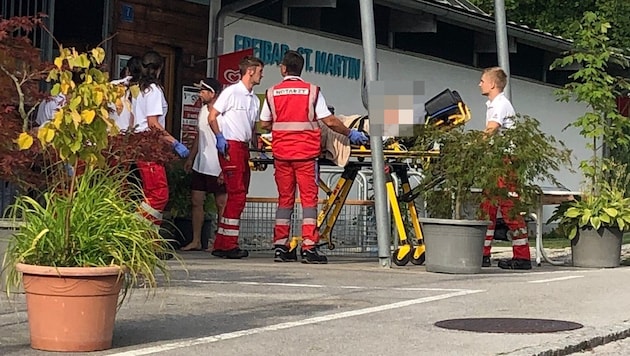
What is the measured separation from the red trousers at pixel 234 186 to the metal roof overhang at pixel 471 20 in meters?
5.88

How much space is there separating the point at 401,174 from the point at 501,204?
1266 mm

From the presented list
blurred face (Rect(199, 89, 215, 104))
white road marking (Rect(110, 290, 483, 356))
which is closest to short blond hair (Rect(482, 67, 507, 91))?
blurred face (Rect(199, 89, 215, 104))

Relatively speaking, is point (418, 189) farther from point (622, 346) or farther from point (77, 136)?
point (77, 136)

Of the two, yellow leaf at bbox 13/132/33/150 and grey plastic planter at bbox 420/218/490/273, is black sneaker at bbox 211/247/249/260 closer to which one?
grey plastic planter at bbox 420/218/490/273

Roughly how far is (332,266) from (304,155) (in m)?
1.14

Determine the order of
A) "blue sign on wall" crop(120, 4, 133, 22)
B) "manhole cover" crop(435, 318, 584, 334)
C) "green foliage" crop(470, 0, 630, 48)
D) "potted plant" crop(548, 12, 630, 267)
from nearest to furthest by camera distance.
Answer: "manhole cover" crop(435, 318, 584, 334), "potted plant" crop(548, 12, 630, 267), "blue sign on wall" crop(120, 4, 133, 22), "green foliage" crop(470, 0, 630, 48)

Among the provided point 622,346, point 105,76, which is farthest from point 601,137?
point 105,76

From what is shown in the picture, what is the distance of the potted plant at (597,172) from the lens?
1319 cm

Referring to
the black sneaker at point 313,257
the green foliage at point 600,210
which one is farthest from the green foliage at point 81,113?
the green foliage at point 600,210

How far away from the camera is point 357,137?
11.9 metres

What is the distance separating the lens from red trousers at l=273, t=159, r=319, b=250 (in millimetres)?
11672

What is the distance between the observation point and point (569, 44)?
77.5 feet

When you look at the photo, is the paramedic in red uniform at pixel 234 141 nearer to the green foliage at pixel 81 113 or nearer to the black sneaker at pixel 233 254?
the black sneaker at pixel 233 254

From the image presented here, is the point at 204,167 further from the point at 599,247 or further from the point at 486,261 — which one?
the point at 599,247
